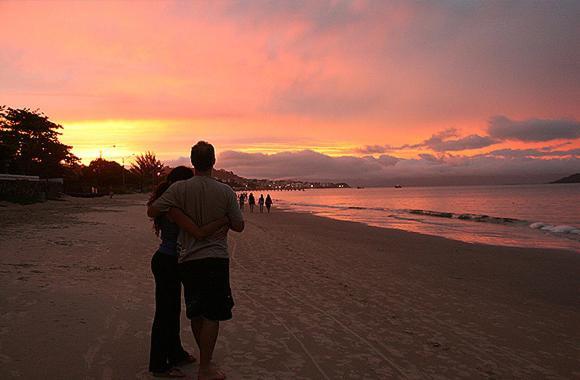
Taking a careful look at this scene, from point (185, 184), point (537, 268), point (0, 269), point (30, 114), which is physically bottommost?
point (537, 268)

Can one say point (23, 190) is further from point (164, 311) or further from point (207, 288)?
point (207, 288)

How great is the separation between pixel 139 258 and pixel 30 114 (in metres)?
47.1

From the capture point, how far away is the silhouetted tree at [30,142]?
45094 mm

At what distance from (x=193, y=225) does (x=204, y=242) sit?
168mm

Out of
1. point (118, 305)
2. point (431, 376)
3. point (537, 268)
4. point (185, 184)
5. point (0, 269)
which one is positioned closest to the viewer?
point (185, 184)

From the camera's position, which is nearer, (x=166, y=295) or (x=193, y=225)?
(x=193, y=225)

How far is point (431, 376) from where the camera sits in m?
3.81

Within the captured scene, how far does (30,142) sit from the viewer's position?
4638 centimetres

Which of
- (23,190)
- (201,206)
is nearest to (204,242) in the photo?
(201,206)

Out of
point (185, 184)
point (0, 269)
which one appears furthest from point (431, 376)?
point (0, 269)

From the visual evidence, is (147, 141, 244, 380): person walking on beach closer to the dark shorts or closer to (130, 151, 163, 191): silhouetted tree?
the dark shorts

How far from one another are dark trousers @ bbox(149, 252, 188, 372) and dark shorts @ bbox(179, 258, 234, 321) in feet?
1.14

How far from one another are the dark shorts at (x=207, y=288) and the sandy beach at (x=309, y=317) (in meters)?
0.84

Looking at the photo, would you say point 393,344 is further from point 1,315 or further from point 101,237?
point 101,237
